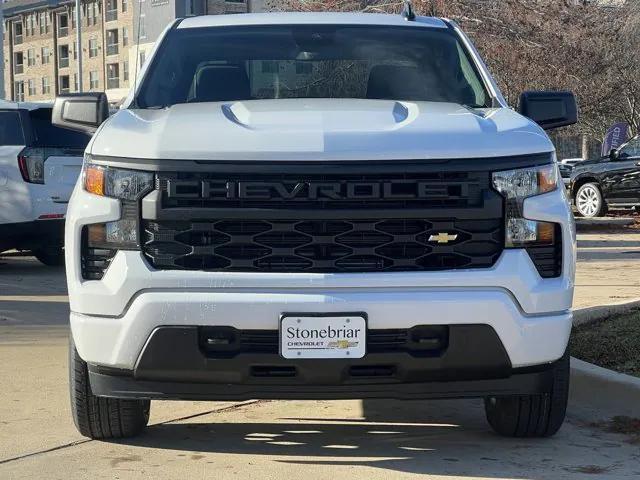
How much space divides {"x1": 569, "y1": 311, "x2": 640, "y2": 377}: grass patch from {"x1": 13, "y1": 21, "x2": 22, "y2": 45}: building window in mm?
101803

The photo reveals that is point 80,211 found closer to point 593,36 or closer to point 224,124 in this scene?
point 224,124

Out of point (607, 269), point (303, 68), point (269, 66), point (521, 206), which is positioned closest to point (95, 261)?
point (521, 206)

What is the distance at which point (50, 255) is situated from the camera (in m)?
14.5

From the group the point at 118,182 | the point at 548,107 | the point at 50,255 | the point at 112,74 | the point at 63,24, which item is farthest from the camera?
the point at 63,24

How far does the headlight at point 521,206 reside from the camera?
496 centimetres

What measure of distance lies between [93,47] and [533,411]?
94.3 metres

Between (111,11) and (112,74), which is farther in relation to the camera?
(112,74)

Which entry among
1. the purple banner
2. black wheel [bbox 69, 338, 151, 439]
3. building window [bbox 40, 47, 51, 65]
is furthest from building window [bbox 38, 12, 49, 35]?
black wheel [bbox 69, 338, 151, 439]

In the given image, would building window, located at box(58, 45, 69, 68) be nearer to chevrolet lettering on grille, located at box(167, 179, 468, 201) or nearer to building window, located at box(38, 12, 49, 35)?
building window, located at box(38, 12, 49, 35)

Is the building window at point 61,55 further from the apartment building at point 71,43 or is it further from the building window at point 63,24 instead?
the building window at point 63,24

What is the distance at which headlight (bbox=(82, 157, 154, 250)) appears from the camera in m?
4.93

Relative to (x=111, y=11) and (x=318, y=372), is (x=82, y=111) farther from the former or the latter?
A: (x=111, y=11)

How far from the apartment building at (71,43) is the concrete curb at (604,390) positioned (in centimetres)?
7767

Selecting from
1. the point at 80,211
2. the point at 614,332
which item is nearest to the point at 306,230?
the point at 80,211
